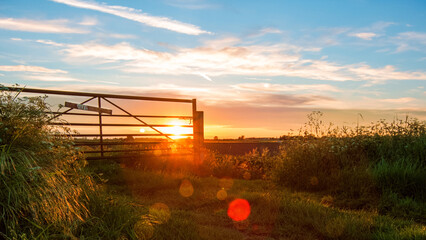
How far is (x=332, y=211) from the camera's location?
529 centimetres

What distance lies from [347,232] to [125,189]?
4944 mm

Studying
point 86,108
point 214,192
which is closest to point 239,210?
point 214,192

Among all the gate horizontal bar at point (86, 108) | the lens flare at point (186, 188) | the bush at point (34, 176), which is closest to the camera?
the bush at point (34, 176)

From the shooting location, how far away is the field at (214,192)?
3277 millimetres

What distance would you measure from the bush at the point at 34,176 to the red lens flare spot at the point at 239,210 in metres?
2.35

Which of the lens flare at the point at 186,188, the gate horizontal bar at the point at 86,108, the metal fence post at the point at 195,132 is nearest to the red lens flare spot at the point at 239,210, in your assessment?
the lens flare at the point at 186,188

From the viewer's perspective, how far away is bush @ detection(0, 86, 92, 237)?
310 cm

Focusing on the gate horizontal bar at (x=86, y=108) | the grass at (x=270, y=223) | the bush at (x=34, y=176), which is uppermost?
the gate horizontal bar at (x=86, y=108)

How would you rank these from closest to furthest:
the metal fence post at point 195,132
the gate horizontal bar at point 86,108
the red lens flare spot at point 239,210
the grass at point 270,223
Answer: the grass at point 270,223 → the red lens flare spot at point 239,210 → the gate horizontal bar at point 86,108 → the metal fence post at point 195,132

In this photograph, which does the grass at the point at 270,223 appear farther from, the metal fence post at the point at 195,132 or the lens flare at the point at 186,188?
the metal fence post at the point at 195,132

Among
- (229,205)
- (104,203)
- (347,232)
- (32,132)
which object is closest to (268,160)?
(229,205)

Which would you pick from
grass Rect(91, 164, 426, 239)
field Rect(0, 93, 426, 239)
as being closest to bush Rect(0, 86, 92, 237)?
field Rect(0, 93, 426, 239)

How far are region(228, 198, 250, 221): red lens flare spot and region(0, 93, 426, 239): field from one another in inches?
0.8

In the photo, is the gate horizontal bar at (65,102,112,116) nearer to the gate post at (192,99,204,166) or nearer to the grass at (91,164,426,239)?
the gate post at (192,99,204,166)
